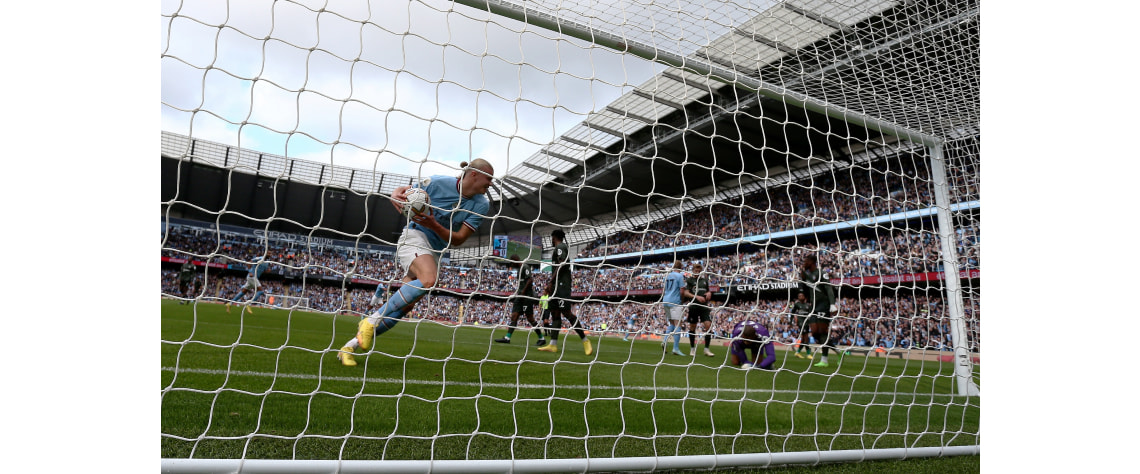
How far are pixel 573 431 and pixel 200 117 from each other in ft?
6.26

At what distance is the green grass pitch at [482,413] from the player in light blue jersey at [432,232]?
0.95 ft

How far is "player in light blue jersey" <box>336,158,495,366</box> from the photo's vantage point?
287 cm

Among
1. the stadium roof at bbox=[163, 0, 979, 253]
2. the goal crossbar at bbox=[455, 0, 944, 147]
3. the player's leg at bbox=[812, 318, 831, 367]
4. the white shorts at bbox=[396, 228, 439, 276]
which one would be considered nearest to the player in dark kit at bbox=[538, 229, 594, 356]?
the stadium roof at bbox=[163, 0, 979, 253]

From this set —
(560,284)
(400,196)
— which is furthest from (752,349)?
(400,196)

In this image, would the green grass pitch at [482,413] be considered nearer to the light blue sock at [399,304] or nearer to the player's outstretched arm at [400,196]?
the light blue sock at [399,304]

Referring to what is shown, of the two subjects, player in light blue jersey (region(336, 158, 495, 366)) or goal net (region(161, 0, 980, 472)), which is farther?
player in light blue jersey (region(336, 158, 495, 366))

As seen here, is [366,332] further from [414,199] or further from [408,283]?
[414,199]

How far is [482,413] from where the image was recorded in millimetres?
2621

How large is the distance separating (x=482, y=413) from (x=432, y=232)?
116 centimetres

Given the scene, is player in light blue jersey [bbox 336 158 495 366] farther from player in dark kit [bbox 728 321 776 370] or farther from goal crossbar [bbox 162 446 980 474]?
player in dark kit [bbox 728 321 776 370]

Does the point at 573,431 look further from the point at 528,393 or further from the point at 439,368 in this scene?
the point at 439,368

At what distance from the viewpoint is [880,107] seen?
4.56 metres

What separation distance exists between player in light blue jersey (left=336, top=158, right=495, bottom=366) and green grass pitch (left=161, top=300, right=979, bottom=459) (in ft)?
0.95
